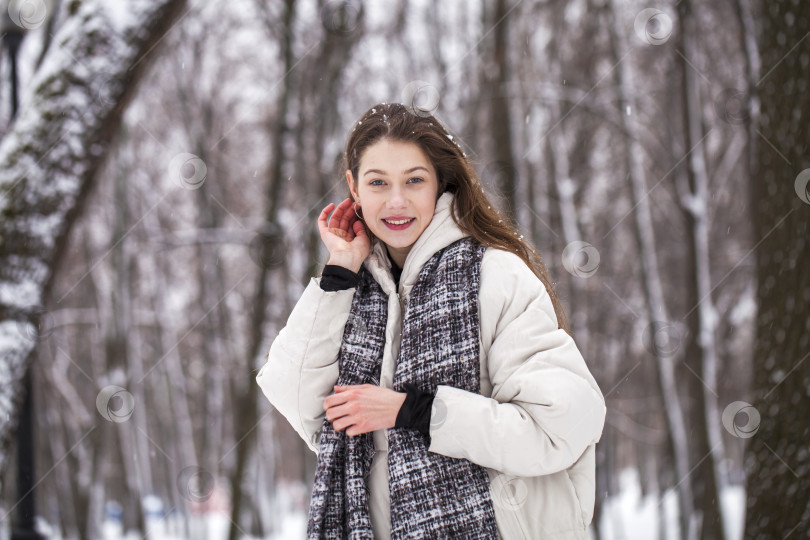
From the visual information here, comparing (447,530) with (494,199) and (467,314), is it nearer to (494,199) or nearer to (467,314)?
(467,314)

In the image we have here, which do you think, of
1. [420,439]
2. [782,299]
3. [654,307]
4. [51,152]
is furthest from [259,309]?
[420,439]

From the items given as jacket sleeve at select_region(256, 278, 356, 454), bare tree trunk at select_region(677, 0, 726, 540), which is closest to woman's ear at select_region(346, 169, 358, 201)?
jacket sleeve at select_region(256, 278, 356, 454)

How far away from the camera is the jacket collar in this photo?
7.25 ft

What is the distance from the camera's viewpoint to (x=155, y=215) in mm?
15195

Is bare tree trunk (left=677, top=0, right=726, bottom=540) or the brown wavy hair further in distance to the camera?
bare tree trunk (left=677, top=0, right=726, bottom=540)

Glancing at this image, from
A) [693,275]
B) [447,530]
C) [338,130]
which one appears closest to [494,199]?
[447,530]

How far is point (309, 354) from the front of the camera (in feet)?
7.07

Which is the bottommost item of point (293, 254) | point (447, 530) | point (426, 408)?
point (447, 530)

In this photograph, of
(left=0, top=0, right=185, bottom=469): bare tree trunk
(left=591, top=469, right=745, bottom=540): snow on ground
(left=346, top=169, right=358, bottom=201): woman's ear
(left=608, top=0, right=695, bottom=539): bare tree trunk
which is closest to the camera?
(left=346, top=169, right=358, bottom=201): woman's ear

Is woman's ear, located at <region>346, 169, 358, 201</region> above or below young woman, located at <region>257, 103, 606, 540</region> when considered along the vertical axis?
above

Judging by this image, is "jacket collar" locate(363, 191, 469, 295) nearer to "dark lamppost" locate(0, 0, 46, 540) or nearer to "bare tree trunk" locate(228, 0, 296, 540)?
"dark lamppost" locate(0, 0, 46, 540)

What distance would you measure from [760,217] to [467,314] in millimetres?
2608

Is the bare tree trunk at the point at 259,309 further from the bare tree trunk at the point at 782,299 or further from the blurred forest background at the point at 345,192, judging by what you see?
the bare tree trunk at the point at 782,299

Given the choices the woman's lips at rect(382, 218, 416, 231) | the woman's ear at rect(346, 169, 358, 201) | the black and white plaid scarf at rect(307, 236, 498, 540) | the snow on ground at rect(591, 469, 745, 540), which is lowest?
the snow on ground at rect(591, 469, 745, 540)
